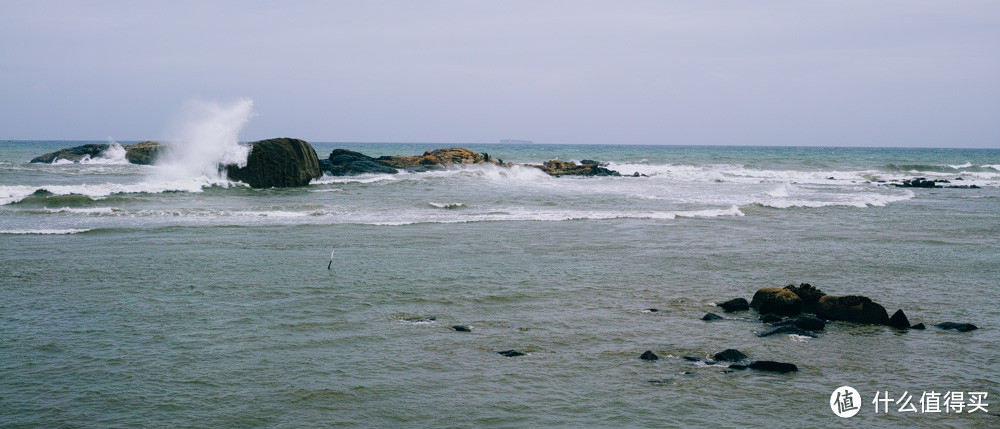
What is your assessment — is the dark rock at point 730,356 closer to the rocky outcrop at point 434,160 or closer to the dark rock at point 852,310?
the dark rock at point 852,310

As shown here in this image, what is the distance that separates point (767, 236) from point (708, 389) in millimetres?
Answer: 12260

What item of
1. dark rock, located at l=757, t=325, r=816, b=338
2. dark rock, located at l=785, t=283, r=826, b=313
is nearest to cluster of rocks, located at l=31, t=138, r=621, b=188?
dark rock, located at l=785, t=283, r=826, b=313

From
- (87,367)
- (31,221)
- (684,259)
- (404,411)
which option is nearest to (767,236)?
(684,259)

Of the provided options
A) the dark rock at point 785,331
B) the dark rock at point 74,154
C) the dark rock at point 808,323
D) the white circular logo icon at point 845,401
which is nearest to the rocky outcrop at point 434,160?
the dark rock at point 74,154

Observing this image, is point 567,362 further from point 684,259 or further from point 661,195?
point 661,195

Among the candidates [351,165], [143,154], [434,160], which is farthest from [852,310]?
[143,154]

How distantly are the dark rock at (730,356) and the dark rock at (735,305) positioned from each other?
2344mm

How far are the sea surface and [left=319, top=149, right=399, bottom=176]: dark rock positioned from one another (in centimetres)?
1853

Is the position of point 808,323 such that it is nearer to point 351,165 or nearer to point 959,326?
point 959,326

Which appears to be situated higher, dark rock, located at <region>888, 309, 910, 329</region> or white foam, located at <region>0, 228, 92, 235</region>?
white foam, located at <region>0, 228, 92, 235</region>

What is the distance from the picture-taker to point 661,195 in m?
31.4

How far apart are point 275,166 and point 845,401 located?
28.8 metres

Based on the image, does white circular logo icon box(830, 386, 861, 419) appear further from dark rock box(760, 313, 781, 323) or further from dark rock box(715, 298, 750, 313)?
→ dark rock box(715, 298, 750, 313)

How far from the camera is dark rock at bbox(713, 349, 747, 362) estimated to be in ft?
24.2
